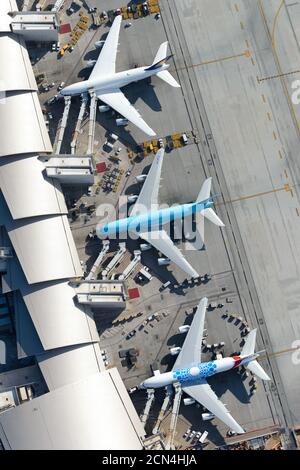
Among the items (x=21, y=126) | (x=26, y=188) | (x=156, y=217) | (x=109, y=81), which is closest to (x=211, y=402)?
(x=156, y=217)

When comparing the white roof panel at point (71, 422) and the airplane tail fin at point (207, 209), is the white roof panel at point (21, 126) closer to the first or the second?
the airplane tail fin at point (207, 209)

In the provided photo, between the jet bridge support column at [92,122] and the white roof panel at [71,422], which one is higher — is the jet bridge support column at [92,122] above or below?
above

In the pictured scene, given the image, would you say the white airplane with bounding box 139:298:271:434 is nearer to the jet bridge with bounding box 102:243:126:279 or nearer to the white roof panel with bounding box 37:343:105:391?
the white roof panel with bounding box 37:343:105:391

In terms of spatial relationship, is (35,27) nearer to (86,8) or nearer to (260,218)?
(86,8)

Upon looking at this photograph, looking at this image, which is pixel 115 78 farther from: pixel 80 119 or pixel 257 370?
pixel 257 370

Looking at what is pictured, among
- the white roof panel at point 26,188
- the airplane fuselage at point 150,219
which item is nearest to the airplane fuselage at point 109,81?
the white roof panel at point 26,188
